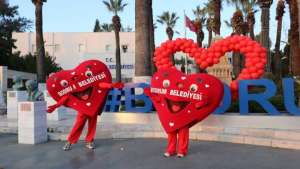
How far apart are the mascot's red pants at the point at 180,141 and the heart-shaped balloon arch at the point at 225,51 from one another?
321cm

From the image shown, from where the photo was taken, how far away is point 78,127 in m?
10.7

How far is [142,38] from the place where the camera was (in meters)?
17.0

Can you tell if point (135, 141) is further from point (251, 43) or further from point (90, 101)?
point (251, 43)

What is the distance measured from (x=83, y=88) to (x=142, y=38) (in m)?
6.97

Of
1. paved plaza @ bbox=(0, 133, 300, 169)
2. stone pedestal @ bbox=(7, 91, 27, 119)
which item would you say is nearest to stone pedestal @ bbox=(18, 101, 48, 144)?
paved plaza @ bbox=(0, 133, 300, 169)

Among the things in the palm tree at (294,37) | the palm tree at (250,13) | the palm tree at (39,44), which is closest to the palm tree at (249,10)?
the palm tree at (250,13)

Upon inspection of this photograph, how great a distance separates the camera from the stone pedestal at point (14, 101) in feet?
61.4

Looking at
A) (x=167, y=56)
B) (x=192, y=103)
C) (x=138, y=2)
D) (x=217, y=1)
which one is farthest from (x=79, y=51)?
(x=192, y=103)

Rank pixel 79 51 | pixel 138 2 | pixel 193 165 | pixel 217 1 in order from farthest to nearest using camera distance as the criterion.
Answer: pixel 79 51, pixel 217 1, pixel 138 2, pixel 193 165

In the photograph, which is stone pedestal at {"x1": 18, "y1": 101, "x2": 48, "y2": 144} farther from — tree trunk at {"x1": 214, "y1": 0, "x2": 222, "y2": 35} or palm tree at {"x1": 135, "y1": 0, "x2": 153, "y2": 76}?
tree trunk at {"x1": 214, "y1": 0, "x2": 222, "y2": 35}

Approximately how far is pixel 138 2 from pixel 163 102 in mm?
8306

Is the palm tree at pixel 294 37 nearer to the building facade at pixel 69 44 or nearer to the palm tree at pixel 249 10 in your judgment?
the palm tree at pixel 249 10

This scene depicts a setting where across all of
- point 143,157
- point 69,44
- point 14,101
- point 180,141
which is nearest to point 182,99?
point 180,141

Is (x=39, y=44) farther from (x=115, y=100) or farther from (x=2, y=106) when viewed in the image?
(x=115, y=100)
